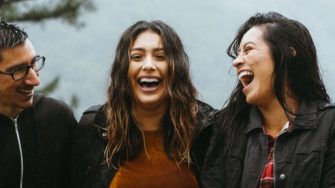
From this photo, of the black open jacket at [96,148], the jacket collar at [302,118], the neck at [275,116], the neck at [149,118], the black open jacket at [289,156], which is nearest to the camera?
the black open jacket at [289,156]

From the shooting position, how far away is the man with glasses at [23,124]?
4250 mm

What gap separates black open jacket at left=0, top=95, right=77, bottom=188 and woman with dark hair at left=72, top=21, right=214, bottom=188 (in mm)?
84

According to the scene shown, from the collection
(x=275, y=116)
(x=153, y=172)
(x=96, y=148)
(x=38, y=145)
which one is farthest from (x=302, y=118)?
(x=38, y=145)

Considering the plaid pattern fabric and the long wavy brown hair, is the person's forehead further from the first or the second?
the plaid pattern fabric

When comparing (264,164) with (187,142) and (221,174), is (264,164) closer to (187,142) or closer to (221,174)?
(221,174)

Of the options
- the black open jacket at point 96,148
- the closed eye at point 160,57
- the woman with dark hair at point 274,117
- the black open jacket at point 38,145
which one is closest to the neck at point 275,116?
the woman with dark hair at point 274,117

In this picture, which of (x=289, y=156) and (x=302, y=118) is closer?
(x=289, y=156)

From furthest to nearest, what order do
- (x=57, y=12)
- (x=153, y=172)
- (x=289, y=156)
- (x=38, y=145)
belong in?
(x=57, y=12) < (x=38, y=145) < (x=153, y=172) < (x=289, y=156)

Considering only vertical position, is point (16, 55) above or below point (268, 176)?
above

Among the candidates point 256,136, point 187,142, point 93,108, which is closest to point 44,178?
point 93,108

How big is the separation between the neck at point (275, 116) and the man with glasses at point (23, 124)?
46.5 inches

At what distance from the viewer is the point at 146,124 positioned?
14.6 ft

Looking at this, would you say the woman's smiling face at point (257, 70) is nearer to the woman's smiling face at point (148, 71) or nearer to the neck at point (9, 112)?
the woman's smiling face at point (148, 71)

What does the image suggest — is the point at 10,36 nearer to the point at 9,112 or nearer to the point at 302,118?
the point at 9,112
